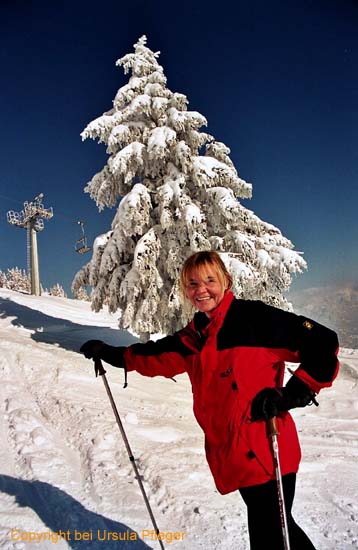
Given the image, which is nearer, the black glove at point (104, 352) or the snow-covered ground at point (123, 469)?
the black glove at point (104, 352)

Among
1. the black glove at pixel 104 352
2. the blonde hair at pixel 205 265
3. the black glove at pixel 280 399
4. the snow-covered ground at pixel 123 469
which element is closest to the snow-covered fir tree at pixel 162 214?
the snow-covered ground at pixel 123 469

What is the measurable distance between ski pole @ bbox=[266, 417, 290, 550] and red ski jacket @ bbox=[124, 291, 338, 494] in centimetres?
6

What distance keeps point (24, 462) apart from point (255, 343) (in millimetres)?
4079

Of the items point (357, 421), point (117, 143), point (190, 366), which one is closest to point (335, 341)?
point (190, 366)

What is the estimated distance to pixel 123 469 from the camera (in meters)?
4.62

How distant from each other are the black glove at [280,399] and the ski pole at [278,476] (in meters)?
0.07

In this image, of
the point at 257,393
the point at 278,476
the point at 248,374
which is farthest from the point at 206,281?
the point at 278,476

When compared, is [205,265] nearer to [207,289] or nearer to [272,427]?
[207,289]

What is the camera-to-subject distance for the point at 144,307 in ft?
36.2

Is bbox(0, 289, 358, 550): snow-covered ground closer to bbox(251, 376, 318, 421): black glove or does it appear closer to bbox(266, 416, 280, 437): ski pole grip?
bbox(266, 416, 280, 437): ski pole grip

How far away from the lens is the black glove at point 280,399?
6.76 ft

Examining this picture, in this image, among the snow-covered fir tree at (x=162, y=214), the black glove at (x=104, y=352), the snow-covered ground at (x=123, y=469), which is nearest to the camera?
the black glove at (x=104, y=352)

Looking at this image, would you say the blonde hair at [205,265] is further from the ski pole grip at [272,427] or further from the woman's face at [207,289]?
the ski pole grip at [272,427]

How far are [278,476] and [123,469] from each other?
10.5ft
